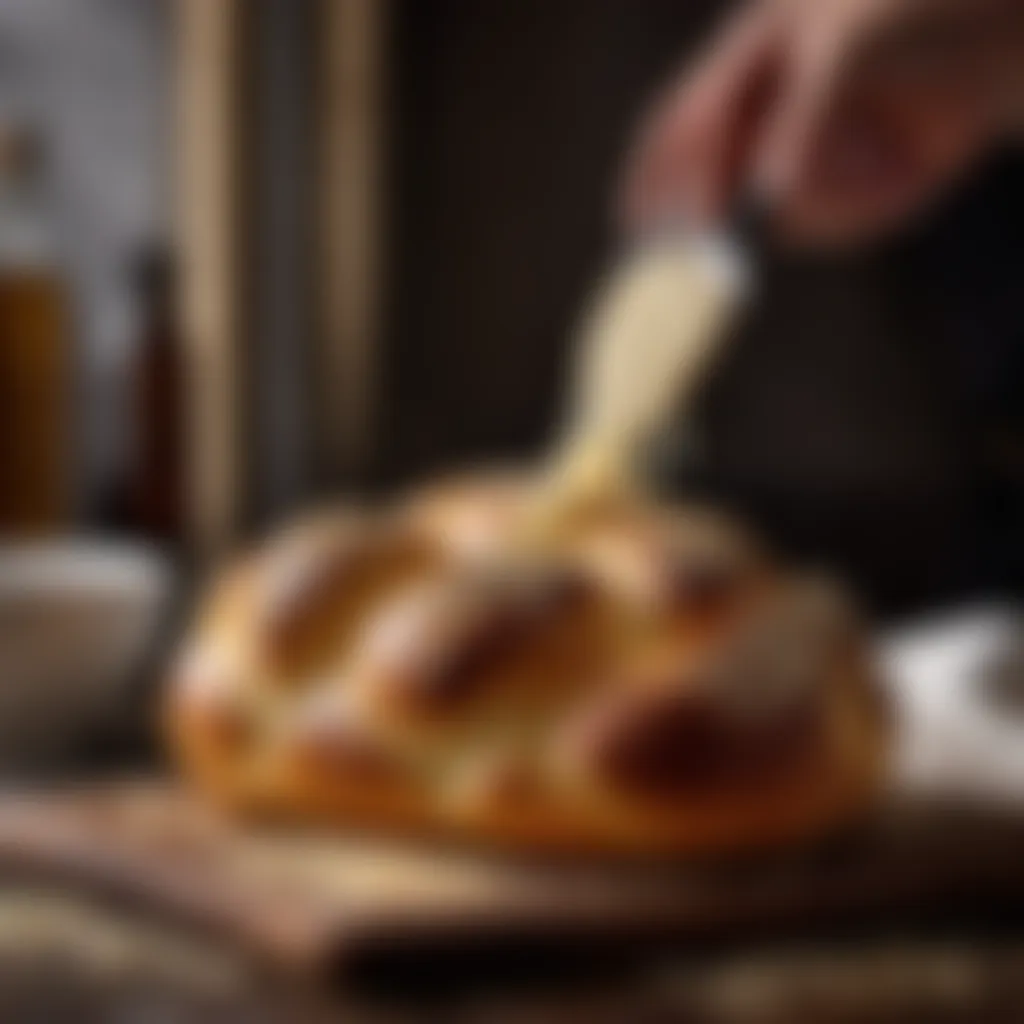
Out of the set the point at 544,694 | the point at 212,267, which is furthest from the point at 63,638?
the point at 212,267

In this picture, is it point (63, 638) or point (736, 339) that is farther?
point (736, 339)

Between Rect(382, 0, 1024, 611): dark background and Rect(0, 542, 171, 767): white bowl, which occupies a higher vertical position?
Rect(382, 0, 1024, 611): dark background

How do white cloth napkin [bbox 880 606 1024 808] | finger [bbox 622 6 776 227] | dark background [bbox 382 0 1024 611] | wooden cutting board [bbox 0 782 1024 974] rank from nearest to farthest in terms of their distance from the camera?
wooden cutting board [bbox 0 782 1024 974]
white cloth napkin [bbox 880 606 1024 808]
finger [bbox 622 6 776 227]
dark background [bbox 382 0 1024 611]

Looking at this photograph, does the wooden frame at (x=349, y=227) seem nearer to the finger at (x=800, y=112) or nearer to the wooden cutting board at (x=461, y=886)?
the finger at (x=800, y=112)

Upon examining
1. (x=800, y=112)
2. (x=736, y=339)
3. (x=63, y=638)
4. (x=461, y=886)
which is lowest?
(x=461, y=886)

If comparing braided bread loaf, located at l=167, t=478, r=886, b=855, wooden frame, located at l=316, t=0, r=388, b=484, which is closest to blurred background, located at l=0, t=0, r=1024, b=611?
wooden frame, located at l=316, t=0, r=388, b=484

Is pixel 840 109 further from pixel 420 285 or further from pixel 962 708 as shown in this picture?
pixel 420 285

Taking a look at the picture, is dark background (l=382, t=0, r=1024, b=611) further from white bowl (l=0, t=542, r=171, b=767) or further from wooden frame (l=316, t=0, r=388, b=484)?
white bowl (l=0, t=542, r=171, b=767)
